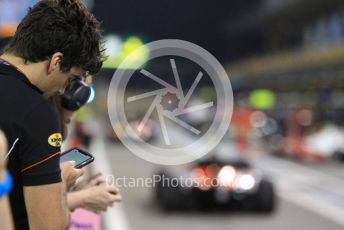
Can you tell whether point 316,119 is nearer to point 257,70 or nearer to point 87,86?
point 87,86

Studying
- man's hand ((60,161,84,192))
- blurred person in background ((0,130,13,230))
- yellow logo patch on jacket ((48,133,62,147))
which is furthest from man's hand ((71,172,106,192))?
blurred person in background ((0,130,13,230))

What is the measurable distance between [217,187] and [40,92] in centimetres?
1060

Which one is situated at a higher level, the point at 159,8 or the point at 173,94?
the point at 159,8

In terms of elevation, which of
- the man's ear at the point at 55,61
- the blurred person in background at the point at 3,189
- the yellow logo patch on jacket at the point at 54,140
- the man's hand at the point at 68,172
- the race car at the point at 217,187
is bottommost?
the blurred person in background at the point at 3,189

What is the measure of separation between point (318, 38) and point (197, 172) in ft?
160

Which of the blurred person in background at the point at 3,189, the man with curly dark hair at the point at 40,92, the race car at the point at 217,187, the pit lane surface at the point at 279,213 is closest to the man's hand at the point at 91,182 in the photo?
the man with curly dark hair at the point at 40,92

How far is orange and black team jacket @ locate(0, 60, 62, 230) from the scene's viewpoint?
213 centimetres

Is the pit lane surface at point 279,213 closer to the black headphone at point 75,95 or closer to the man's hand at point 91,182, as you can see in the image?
the man's hand at point 91,182

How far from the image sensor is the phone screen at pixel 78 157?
108 inches

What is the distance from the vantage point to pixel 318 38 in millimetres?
59250

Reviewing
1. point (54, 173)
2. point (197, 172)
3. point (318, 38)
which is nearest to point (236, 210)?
point (197, 172)

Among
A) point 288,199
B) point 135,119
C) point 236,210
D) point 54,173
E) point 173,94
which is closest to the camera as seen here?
point 54,173

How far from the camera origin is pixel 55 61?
226cm

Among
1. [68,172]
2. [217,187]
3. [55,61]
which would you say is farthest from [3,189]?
[217,187]
